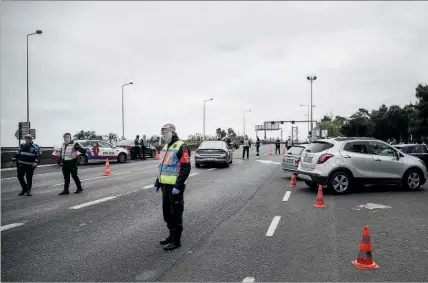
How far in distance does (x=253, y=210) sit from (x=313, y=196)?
10.2ft

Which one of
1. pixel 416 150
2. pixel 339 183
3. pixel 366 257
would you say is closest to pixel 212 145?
pixel 416 150

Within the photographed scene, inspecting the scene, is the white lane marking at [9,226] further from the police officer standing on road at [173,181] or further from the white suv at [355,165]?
the white suv at [355,165]

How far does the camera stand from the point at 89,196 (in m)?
11.9

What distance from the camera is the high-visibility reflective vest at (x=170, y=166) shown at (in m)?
6.51

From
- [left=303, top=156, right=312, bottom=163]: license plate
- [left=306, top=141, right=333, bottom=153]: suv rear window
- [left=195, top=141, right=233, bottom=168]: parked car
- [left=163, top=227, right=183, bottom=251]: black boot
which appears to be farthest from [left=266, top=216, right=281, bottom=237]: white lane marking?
[left=195, top=141, right=233, bottom=168]: parked car

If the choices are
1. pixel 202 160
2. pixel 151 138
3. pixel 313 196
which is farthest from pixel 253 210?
pixel 151 138

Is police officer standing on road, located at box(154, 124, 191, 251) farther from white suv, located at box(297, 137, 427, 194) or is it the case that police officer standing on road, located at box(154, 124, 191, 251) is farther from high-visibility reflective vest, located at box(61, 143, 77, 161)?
white suv, located at box(297, 137, 427, 194)

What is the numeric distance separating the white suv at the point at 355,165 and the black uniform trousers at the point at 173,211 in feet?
22.7

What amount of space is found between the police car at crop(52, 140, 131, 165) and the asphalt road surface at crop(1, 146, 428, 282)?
1387cm

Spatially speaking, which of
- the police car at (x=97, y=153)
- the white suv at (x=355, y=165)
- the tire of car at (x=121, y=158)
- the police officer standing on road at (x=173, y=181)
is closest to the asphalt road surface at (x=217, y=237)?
the police officer standing on road at (x=173, y=181)

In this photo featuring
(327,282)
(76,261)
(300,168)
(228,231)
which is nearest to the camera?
(327,282)

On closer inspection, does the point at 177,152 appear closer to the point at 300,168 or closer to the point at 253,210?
the point at 253,210

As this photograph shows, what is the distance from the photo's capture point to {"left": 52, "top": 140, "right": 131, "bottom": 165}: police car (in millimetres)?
26000

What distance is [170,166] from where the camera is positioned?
21.5 feet
